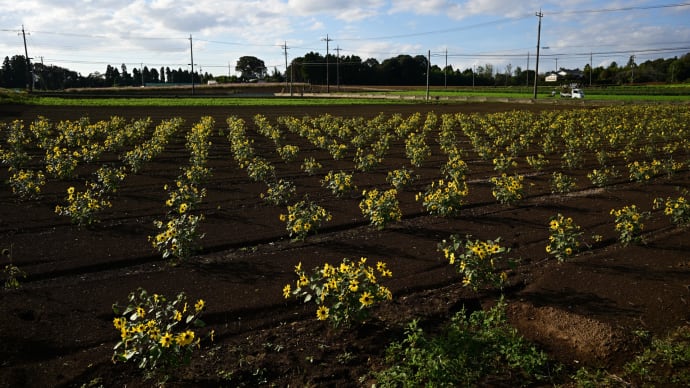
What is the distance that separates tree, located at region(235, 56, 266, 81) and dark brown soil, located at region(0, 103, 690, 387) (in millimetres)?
143898

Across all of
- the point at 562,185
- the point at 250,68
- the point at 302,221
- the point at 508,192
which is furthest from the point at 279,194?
the point at 250,68

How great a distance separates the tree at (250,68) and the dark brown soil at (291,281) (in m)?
144

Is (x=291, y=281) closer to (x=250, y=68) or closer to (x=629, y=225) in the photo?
(x=629, y=225)

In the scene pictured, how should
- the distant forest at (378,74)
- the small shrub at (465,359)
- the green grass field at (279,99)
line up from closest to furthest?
the small shrub at (465,359) < the green grass field at (279,99) < the distant forest at (378,74)

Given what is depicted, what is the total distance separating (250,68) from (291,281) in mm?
149999

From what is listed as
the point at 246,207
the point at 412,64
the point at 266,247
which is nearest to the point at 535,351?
the point at 266,247

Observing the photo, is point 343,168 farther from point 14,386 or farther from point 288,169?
point 14,386

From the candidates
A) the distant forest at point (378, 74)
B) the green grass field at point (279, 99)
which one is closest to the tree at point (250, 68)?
the distant forest at point (378, 74)

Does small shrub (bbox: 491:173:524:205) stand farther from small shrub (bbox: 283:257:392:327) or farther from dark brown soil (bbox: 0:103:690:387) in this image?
small shrub (bbox: 283:257:392:327)

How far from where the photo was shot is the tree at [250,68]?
486 feet

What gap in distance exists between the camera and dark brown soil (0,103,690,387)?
16.5 feet

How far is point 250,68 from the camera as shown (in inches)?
5856

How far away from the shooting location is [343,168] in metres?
15.8

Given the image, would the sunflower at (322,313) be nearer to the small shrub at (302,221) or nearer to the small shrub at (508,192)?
the small shrub at (302,221)
